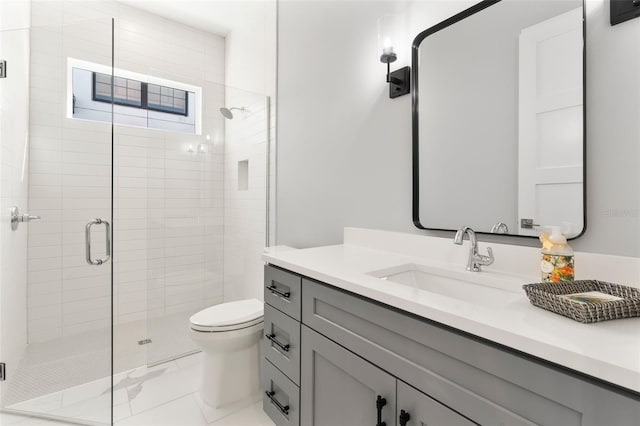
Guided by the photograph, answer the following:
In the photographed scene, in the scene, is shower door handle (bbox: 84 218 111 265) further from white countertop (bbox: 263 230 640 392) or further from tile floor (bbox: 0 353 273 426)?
white countertop (bbox: 263 230 640 392)

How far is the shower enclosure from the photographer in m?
1.68

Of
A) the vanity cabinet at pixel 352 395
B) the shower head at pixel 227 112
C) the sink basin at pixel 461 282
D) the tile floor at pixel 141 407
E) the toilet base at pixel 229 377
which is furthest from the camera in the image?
the shower head at pixel 227 112

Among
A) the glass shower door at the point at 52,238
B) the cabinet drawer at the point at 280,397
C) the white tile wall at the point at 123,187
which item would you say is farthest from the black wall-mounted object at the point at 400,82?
the glass shower door at the point at 52,238

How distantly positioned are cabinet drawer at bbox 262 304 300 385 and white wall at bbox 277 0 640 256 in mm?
646

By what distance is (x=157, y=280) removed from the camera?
91.4 inches

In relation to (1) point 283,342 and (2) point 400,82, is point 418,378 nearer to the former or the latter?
(1) point 283,342

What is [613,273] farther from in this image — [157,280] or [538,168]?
[157,280]

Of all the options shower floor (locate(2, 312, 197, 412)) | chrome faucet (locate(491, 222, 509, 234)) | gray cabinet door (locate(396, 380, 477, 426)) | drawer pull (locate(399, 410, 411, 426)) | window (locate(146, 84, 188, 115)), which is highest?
window (locate(146, 84, 188, 115))

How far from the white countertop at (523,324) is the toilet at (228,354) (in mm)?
684

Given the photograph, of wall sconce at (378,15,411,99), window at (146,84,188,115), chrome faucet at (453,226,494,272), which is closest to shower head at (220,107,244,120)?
window at (146,84,188,115)

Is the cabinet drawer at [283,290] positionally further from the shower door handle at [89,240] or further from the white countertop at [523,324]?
the shower door handle at [89,240]

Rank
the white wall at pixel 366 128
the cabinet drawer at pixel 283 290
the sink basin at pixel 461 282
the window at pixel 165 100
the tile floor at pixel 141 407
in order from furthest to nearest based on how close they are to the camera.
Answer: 1. the window at pixel 165 100
2. the tile floor at pixel 141 407
3. the cabinet drawer at pixel 283 290
4. the sink basin at pixel 461 282
5. the white wall at pixel 366 128

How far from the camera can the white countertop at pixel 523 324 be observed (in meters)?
0.51

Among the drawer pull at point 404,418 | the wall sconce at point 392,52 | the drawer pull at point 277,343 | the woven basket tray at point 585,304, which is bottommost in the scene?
the drawer pull at point 277,343
